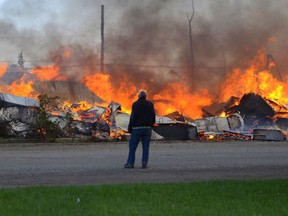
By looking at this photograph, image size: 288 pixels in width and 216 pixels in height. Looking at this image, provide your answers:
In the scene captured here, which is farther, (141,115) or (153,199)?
(141,115)

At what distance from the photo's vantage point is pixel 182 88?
90.1 feet

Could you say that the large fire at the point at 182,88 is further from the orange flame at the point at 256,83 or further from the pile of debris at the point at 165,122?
the pile of debris at the point at 165,122

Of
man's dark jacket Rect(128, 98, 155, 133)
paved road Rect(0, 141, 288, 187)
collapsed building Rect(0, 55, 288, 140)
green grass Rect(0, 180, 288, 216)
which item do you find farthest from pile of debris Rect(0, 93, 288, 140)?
green grass Rect(0, 180, 288, 216)

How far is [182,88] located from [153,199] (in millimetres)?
21656

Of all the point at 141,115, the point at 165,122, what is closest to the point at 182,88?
the point at 165,122

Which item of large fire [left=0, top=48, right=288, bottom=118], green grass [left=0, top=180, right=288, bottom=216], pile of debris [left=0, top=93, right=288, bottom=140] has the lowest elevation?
green grass [left=0, top=180, right=288, bottom=216]

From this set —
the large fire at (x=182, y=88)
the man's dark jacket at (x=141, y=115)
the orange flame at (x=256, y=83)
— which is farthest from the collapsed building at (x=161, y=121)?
the man's dark jacket at (x=141, y=115)

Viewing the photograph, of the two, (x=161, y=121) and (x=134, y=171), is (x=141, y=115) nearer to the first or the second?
(x=134, y=171)

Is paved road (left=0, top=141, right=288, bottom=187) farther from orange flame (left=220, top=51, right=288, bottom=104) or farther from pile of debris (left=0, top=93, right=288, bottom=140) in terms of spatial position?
orange flame (left=220, top=51, right=288, bottom=104)

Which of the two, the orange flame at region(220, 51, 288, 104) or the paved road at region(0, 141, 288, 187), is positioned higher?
the orange flame at region(220, 51, 288, 104)

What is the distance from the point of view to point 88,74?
26969 millimetres

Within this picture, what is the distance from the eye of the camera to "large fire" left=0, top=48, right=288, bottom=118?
84.8 ft

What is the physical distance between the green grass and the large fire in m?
18.1

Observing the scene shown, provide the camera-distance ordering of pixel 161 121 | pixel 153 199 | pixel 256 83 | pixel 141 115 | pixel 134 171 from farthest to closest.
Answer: pixel 256 83
pixel 161 121
pixel 141 115
pixel 134 171
pixel 153 199
